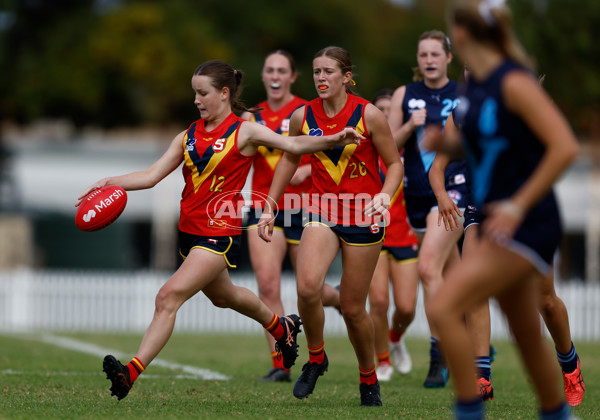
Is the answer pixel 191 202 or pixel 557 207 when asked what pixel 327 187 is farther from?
pixel 557 207

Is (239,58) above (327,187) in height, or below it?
above

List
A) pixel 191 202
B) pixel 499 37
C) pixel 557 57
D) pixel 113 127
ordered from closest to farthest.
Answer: pixel 499 37 < pixel 191 202 < pixel 557 57 < pixel 113 127

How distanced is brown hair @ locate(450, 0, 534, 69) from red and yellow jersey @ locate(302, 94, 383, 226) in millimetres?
2171

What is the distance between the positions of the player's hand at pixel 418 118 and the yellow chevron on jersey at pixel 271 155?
1341 mm

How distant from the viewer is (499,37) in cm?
439

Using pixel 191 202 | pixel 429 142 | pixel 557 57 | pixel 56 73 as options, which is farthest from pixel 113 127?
pixel 429 142

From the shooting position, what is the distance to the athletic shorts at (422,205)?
831 cm

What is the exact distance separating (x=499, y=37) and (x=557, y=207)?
2.81 ft

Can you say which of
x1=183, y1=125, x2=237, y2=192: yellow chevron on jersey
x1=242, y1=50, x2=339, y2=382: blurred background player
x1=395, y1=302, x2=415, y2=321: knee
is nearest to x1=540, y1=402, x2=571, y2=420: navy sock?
x1=183, y1=125, x2=237, y2=192: yellow chevron on jersey

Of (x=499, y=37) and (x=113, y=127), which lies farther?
(x=113, y=127)

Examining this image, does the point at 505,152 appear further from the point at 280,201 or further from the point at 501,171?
the point at 280,201

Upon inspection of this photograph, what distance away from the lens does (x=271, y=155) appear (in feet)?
29.0

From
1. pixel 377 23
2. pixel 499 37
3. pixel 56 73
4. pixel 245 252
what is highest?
pixel 377 23

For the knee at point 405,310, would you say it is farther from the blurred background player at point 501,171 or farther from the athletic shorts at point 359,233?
the blurred background player at point 501,171
